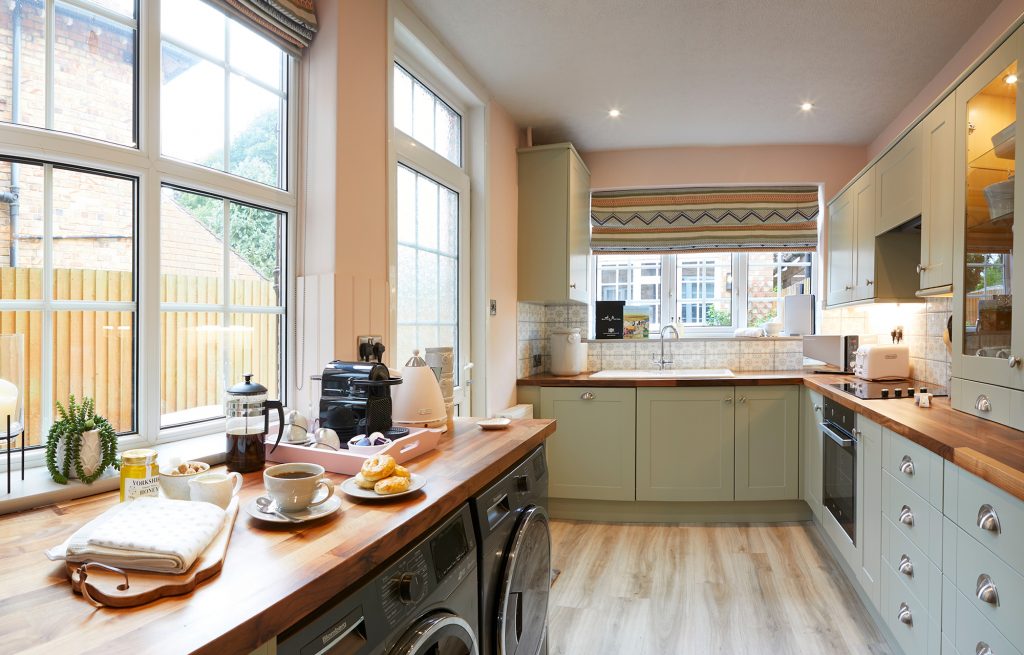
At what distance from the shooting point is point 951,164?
2115 mm

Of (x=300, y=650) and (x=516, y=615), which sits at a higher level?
(x=300, y=650)

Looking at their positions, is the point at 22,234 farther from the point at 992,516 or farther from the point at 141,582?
the point at 992,516

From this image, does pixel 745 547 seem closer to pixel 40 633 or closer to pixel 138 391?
pixel 138 391

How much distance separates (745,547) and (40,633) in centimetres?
323

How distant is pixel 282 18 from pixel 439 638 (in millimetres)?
1793

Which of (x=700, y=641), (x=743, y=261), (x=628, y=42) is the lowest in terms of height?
(x=700, y=641)

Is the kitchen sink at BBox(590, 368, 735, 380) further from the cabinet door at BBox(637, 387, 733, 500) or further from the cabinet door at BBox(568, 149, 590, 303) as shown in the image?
the cabinet door at BBox(568, 149, 590, 303)

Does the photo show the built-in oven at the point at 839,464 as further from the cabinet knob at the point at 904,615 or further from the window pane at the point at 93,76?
the window pane at the point at 93,76

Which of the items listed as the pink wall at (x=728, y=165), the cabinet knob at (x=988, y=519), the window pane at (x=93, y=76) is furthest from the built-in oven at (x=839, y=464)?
the window pane at (x=93, y=76)

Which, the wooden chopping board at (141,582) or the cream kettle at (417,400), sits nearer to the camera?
the wooden chopping board at (141,582)

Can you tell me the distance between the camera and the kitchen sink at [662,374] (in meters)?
3.71

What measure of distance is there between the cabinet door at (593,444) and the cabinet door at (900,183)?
163 cm

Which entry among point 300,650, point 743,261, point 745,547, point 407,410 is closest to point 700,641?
point 745,547

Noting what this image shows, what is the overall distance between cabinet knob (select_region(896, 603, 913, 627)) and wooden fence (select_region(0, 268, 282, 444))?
7.38ft
